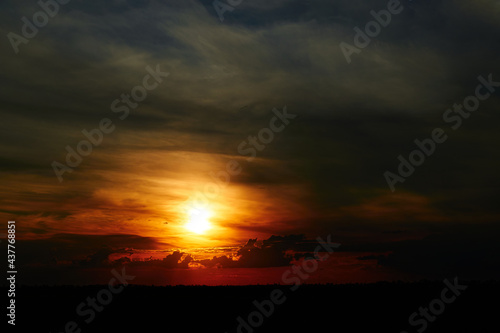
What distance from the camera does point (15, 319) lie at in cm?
3591

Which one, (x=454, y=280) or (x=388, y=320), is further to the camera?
(x=454, y=280)

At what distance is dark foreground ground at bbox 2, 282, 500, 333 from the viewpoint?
33.8 m

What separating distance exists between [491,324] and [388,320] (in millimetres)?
6750

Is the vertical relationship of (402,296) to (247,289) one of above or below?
below

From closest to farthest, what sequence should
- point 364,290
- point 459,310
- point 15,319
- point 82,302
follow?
1. point 15,319
2. point 459,310
3. point 82,302
4. point 364,290

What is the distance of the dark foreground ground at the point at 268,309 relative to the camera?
33781 millimetres

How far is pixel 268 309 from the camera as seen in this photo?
38.4m

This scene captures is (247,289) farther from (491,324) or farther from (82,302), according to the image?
(491,324)

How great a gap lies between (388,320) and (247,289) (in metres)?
18.3

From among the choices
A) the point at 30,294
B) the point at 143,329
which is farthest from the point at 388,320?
the point at 30,294

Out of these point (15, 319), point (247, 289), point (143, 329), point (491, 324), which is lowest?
point (491, 324)

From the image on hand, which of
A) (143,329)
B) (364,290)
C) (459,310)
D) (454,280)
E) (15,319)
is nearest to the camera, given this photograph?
(143,329)

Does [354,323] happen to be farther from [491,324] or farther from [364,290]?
[364,290]

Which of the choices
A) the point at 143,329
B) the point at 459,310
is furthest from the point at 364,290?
the point at 143,329
